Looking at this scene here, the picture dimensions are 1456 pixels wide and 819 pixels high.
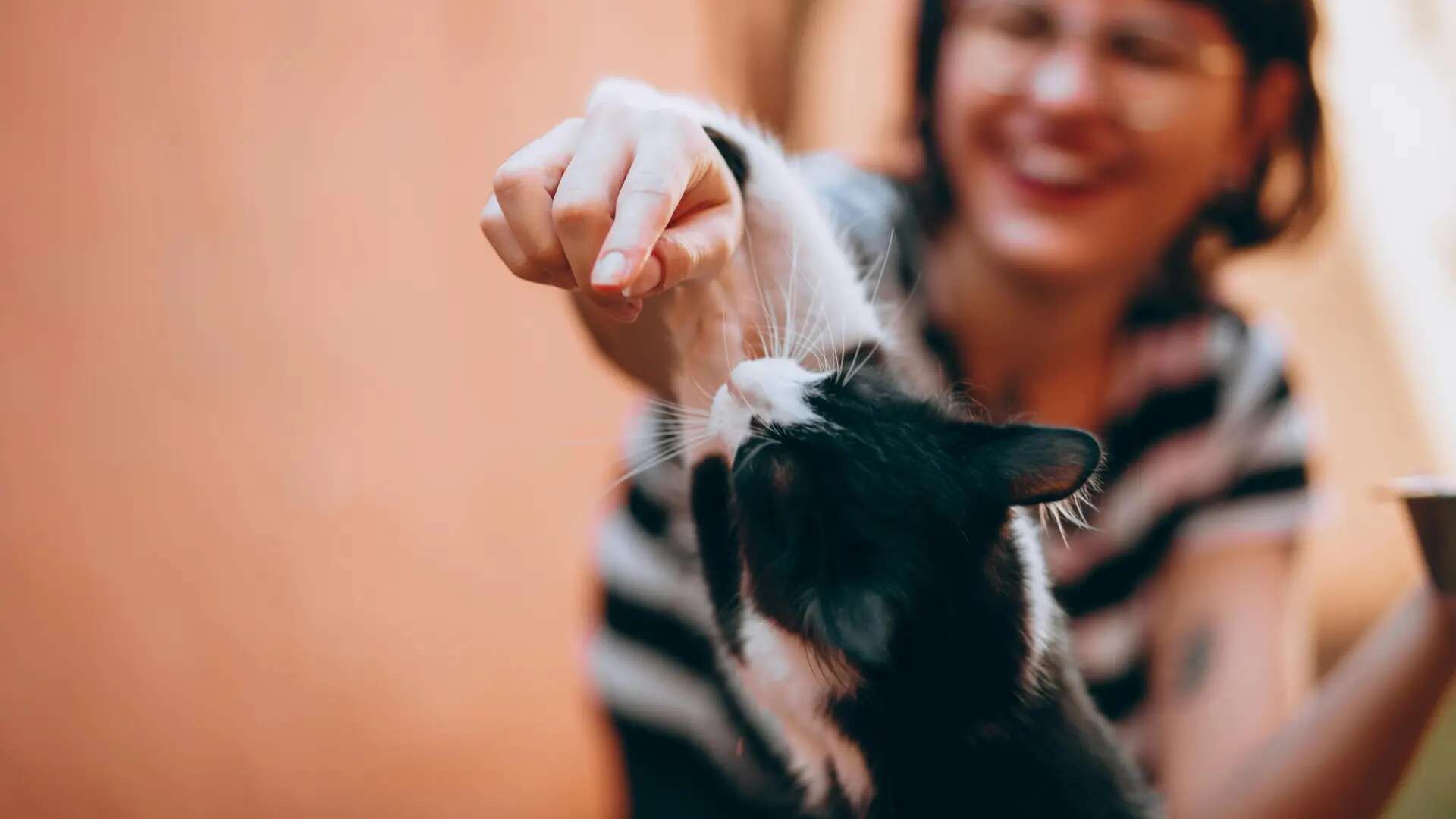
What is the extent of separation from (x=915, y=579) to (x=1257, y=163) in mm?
782

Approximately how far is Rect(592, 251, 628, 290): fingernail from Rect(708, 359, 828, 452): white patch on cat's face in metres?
0.13

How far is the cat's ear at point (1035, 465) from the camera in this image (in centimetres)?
44

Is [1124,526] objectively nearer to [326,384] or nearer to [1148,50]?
→ [1148,50]

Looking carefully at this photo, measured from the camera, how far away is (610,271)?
365 millimetres

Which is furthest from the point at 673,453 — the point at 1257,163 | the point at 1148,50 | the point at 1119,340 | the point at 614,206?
the point at 1257,163

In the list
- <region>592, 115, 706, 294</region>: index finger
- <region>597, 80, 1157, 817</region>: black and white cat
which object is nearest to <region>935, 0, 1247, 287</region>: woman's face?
<region>597, 80, 1157, 817</region>: black and white cat

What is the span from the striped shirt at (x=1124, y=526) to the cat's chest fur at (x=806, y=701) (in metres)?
0.34

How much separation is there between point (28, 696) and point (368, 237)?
2.06 feet

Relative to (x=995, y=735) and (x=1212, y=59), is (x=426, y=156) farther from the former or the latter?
(x=995, y=735)

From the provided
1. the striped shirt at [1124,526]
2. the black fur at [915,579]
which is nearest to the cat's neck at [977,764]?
the black fur at [915,579]

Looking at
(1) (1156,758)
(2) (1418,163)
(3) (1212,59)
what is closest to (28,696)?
(1) (1156,758)

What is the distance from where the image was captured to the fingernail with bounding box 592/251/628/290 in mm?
365

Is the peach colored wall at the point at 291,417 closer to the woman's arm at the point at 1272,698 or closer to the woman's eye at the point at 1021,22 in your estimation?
the woman's eye at the point at 1021,22

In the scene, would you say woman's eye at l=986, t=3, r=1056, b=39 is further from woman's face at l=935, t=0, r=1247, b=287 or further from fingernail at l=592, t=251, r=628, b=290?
fingernail at l=592, t=251, r=628, b=290
